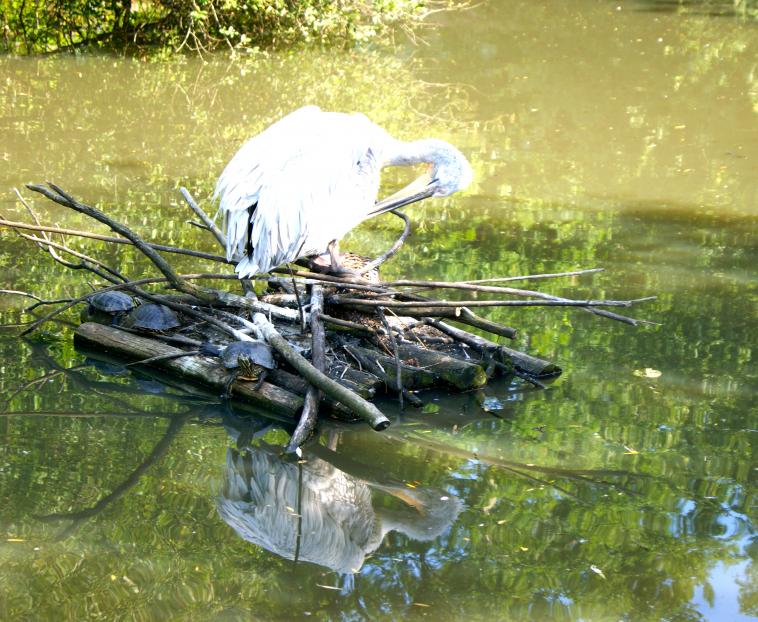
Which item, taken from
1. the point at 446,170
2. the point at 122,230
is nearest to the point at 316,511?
the point at 122,230

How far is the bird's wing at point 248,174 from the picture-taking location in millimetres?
6000

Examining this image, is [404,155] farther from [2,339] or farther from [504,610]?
[504,610]

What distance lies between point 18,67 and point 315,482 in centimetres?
1055

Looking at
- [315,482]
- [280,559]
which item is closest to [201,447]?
[315,482]

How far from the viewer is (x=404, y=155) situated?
702 centimetres

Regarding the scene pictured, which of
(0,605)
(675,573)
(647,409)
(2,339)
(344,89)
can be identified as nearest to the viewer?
(0,605)

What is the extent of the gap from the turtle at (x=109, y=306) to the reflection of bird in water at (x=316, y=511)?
1666mm

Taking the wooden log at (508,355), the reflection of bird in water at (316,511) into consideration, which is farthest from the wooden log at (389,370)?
the reflection of bird in water at (316,511)

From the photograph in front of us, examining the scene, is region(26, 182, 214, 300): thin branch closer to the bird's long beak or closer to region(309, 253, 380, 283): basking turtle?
region(309, 253, 380, 283): basking turtle

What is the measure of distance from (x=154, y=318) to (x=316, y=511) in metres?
1.96

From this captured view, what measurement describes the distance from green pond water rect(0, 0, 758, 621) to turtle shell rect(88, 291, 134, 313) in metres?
0.32

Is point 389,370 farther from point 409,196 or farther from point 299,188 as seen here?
point 409,196

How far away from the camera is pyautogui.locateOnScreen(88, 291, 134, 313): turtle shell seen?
21.3 ft

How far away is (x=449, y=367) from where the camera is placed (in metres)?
5.93
